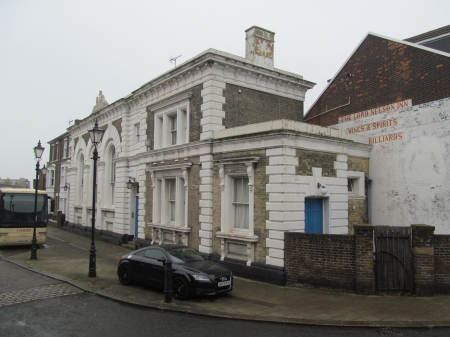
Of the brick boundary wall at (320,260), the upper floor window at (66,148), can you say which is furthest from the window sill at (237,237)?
the upper floor window at (66,148)

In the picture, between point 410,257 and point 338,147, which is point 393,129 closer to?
point 338,147

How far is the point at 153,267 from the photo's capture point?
36.6 feet

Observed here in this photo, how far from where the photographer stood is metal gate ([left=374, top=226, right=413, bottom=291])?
10.4 metres

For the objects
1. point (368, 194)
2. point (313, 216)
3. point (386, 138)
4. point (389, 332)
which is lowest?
point (389, 332)

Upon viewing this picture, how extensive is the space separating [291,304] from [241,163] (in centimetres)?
533

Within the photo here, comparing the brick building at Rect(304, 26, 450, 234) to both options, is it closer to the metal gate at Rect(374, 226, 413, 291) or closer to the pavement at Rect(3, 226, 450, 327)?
the metal gate at Rect(374, 226, 413, 291)

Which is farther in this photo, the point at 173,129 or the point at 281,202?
the point at 173,129

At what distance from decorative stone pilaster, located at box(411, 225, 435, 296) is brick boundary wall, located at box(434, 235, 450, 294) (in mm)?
198

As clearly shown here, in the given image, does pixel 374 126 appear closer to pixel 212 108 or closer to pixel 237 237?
pixel 212 108

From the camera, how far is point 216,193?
47.6 ft

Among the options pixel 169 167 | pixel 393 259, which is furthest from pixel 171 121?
pixel 393 259

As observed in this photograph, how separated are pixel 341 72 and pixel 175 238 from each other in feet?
36.1

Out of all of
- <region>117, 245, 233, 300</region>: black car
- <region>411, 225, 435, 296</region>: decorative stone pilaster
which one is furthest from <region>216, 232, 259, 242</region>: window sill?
<region>411, 225, 435, 296</region>: decorative stone pilaster

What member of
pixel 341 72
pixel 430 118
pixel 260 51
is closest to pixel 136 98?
pixel 260 51
